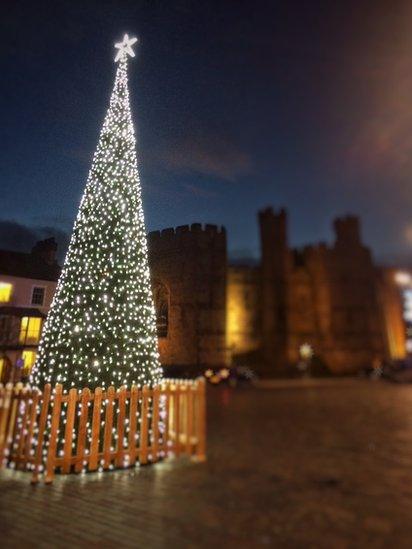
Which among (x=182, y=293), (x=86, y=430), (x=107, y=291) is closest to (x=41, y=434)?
(x=86, y=430)

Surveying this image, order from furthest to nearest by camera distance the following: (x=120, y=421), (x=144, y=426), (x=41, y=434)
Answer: (x=144, y=426), (x=120, y=421), (x=41, y=434)

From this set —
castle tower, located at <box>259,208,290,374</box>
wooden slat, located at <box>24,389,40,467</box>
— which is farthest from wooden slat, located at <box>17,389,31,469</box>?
castle tower, located at <box>259,208,290,374</box>

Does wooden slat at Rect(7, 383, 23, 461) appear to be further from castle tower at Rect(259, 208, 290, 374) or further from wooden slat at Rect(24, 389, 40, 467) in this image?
castle tower at Rect(259, 208, 290, 374)

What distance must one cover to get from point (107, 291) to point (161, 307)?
116 cm

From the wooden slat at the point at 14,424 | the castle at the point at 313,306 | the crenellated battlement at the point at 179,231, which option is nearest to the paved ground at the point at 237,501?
the wooden slat at the point at 14,424

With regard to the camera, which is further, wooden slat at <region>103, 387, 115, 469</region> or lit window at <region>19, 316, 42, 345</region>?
lit window at <region>19, 316, 42, 345</region>

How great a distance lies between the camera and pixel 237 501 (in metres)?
3.72

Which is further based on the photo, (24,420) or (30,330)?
(30,330)

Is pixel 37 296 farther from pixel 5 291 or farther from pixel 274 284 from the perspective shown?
pixel 274 284

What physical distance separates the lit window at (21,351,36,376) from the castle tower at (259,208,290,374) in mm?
27365

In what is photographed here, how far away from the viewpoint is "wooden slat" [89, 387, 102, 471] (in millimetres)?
4723

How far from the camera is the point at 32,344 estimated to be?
18.1 ft

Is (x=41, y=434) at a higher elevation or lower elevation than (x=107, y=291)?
lower

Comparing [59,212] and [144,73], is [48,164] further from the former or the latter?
[144,73]
